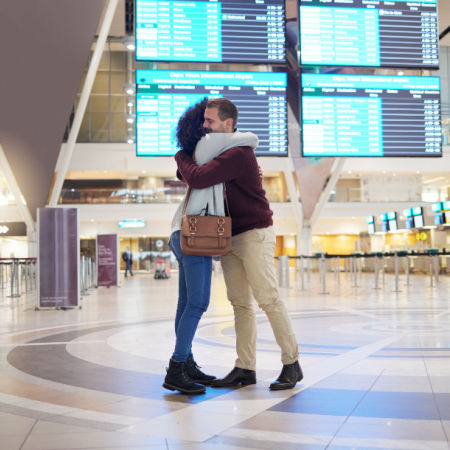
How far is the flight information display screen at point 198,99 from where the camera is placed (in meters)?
10.5

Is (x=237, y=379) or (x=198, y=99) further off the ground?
(x=198, y=99)

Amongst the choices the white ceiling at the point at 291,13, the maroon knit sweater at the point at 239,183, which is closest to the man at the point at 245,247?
the maroon knit sweater at the point at 239,183

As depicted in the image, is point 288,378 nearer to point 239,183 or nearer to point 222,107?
point 239,183

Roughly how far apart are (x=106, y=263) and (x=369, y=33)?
10662mm

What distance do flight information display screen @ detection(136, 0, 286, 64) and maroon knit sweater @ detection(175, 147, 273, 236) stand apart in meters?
7.12

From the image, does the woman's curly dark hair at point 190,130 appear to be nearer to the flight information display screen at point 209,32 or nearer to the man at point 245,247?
the man at point 245,247

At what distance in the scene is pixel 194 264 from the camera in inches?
135

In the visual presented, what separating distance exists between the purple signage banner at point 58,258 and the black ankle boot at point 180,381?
713 cm

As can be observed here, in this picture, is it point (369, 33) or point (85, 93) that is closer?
point (369, 33)

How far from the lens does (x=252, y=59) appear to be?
34.4 feet

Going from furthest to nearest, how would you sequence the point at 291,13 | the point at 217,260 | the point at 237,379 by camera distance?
1. the point at 291,13
2. the point at 217,260
3. the point at 237,379

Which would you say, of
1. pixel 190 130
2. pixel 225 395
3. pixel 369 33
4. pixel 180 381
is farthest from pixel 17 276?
pixel 225 395

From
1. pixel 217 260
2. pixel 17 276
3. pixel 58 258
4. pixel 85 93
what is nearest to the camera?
pixel 217 260

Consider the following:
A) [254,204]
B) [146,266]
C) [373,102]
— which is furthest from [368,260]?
[254,204]
